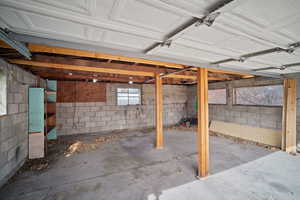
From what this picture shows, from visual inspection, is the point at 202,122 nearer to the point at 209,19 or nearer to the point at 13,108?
the point at 209,19

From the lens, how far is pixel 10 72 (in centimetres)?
244

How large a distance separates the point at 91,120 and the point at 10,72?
3.57m

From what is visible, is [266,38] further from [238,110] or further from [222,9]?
[238,110]

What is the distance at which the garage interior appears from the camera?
103 cm

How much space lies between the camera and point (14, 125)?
8.43 ft

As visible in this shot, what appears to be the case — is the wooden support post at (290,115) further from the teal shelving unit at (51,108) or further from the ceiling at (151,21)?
the teal shelving unit at (51,108)

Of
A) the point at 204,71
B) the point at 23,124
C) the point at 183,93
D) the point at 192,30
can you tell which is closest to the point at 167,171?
the point at 204,71

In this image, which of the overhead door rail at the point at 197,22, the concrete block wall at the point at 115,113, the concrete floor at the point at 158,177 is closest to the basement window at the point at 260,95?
the concrete floor at the point at 158,177

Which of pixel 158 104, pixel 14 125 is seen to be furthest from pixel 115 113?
pixel 14 125

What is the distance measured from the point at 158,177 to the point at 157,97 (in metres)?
2.07

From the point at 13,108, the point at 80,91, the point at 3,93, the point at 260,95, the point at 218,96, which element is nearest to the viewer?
the point at 3,93

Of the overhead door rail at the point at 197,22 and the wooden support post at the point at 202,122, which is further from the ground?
the overhead door rail at the point at 197,22

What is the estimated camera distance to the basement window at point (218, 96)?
5.72m

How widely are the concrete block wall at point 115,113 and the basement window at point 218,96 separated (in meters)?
1.69
